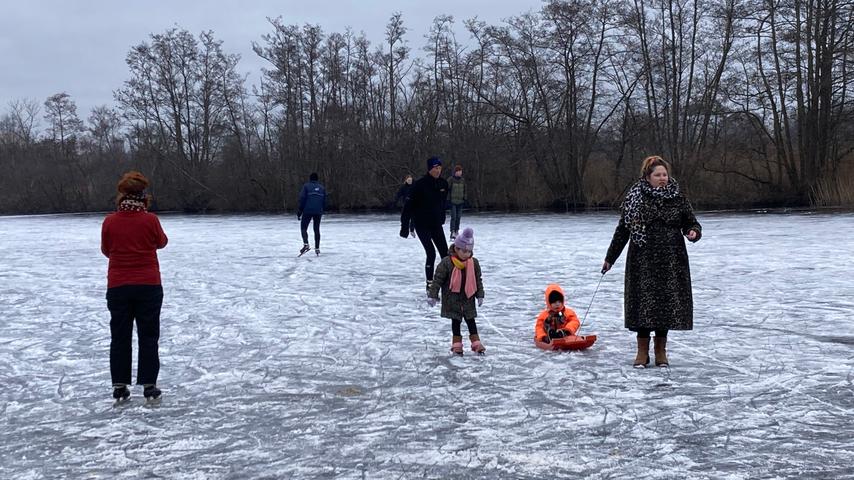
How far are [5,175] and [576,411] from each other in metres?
63.0

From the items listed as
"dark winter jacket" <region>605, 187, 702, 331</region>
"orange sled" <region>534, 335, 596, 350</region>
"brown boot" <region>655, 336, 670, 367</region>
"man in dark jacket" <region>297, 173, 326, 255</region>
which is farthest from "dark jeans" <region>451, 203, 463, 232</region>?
"dark winter jacket" <region>605, 187, 702, 331</region>

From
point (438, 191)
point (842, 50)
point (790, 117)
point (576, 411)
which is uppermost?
point (842, 50)

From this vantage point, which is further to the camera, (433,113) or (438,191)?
(433,113)

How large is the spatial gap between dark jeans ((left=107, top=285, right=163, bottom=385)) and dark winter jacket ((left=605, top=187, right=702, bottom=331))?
341cm

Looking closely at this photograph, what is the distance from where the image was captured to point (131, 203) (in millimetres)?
4590

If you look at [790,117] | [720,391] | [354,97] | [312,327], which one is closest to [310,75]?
[354,97]

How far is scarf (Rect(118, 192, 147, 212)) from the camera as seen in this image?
15.0 ft

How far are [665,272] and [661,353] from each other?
67cm

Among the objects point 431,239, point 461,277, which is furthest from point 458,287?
point 431,239

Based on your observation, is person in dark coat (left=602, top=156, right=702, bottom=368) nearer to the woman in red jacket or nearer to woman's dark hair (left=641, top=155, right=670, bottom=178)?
woman's dark hair (left=641, top=155, right=670, bottom=178)

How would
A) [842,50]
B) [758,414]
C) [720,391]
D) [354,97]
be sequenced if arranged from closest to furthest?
[758,414] < [720,391] < [842,50] < [354,97]

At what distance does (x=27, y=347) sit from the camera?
20.7 feet

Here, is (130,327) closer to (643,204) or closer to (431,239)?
(643,204)

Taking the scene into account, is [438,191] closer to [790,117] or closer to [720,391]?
[720,391]
